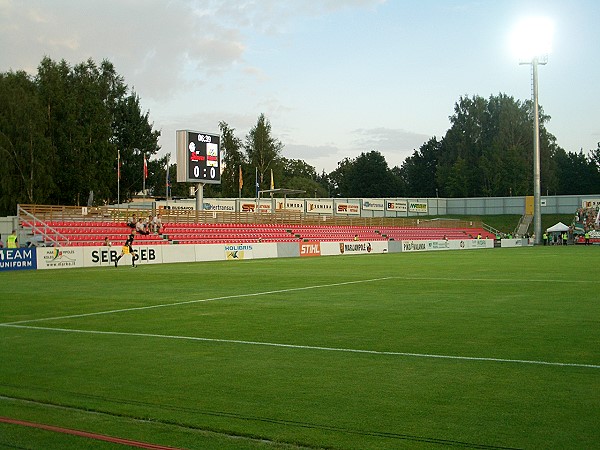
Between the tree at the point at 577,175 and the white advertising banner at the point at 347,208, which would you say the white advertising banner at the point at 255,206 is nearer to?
the white advertising banner at the point at 347,208

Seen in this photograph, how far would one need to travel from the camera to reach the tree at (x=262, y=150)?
101 meters

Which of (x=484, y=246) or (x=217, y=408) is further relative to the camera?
(x=484, y=246)

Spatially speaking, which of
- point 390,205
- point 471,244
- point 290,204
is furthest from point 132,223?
point 390,205

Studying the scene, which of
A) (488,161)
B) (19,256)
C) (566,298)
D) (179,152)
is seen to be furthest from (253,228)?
(488,161)

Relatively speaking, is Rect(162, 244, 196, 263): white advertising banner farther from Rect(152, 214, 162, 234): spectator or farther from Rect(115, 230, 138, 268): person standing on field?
Rect(152, 214, 162, 234): spectator

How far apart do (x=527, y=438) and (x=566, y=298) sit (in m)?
11.8

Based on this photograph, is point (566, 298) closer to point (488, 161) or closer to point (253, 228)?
point (253, 228)

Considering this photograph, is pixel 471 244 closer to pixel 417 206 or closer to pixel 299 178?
pixel 417 206

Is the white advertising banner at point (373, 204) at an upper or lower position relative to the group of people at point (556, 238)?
upper

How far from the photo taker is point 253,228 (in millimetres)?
52219

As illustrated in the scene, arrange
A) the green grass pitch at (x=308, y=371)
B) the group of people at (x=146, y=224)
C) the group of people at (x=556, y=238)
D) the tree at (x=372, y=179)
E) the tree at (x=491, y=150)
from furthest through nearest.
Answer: the tree at (x=372, y=179), the tree at (x=491, y=150), the group of people at (x=556, y=238), the group of people at (x=146, y=224), the green grass pitch at (x=308, y=371)

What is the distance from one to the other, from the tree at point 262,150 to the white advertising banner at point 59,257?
66.2m

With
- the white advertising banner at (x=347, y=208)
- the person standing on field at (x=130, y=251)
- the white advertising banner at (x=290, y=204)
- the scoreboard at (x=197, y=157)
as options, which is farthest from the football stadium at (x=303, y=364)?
the white advertising banner at (x=347, y=208)

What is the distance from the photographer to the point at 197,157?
44.7 meters
